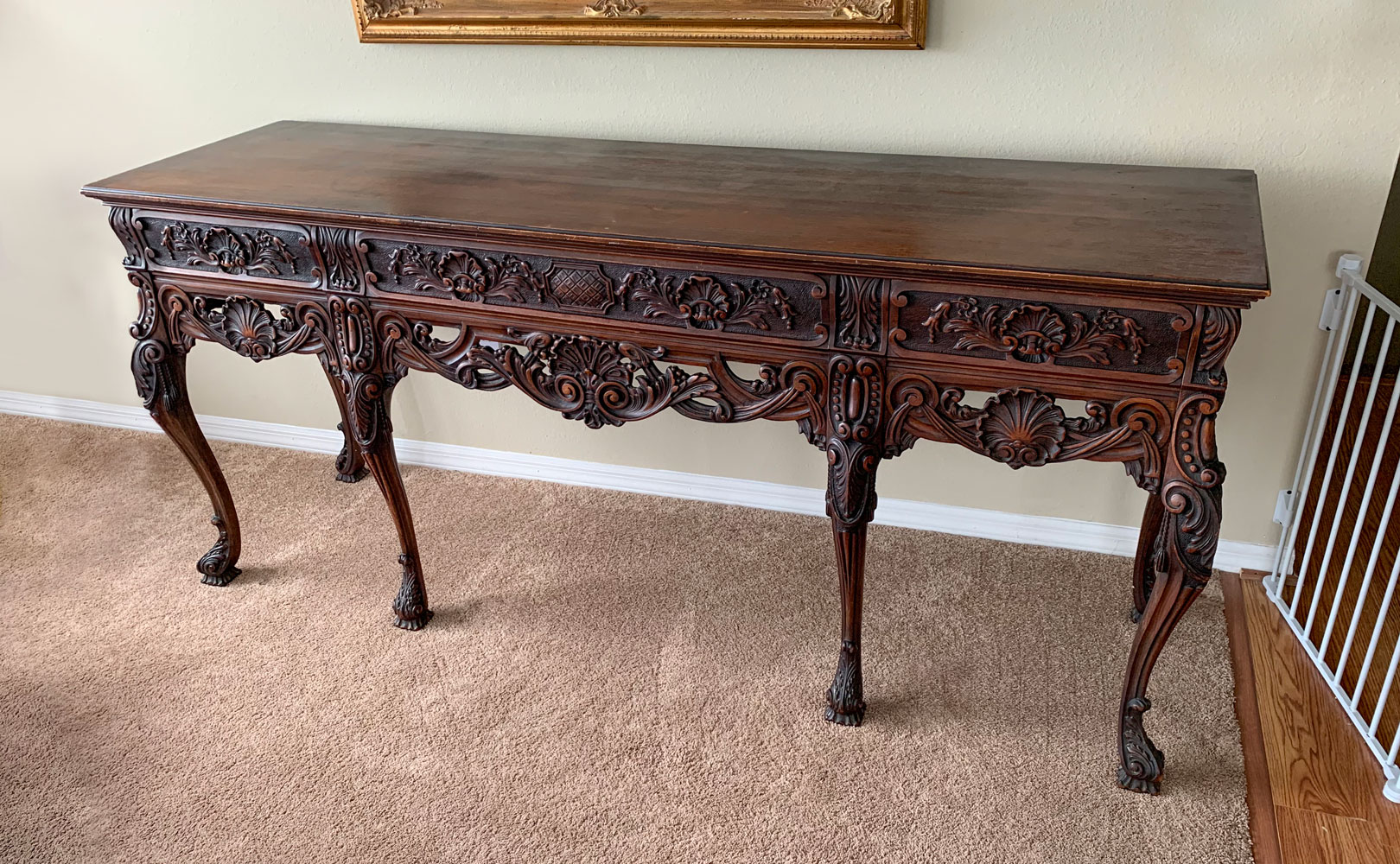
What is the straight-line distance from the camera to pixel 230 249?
1837mm

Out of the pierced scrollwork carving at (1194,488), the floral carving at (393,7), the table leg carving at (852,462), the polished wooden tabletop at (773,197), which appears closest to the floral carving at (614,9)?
the polished wooden tabletop at (773,197)

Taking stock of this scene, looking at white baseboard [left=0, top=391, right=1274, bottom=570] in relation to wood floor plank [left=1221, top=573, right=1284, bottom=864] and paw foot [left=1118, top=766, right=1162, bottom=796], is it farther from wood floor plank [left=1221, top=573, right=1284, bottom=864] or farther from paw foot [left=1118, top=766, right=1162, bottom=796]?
paw foot [left=1118, top=766, right=1162, bottom=796]

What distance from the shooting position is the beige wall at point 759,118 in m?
1.81

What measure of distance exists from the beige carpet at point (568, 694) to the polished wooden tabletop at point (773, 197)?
2.84 ft

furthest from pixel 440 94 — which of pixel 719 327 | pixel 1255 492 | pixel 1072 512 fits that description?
pixel 1255 492

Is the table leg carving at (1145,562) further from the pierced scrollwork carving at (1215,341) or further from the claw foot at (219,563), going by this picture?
the claw foot at (219,563)

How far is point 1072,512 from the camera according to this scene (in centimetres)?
227

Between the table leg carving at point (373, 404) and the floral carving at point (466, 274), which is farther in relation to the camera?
the table leg carving at point (373, 404)

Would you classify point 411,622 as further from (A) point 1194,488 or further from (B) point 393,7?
(A) point 1194,488

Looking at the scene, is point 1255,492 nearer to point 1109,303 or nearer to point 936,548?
point 936,548

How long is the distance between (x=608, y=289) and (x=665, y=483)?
0.94 meters

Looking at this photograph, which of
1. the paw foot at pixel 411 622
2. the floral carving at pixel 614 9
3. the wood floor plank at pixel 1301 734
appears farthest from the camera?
the paw foot at pixel 411 622

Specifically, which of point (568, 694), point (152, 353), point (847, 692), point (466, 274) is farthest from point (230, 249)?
point (847, 692)

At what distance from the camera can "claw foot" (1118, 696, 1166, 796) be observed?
1.70 meters
